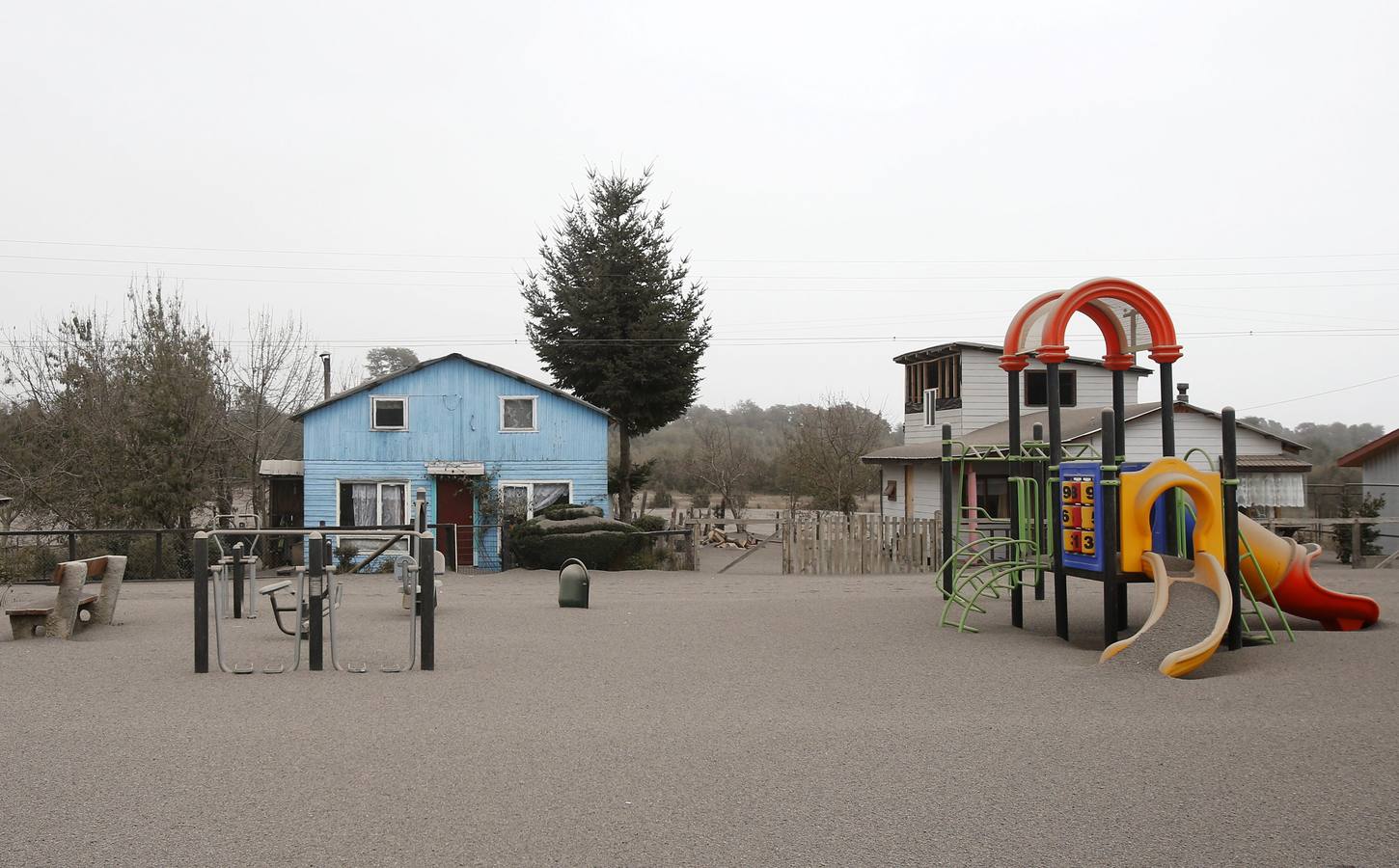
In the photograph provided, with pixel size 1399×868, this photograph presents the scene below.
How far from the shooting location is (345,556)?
82.1ft

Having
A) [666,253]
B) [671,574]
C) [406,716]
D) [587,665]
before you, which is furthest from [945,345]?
[406,716]

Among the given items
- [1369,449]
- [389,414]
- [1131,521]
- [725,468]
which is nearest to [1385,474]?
[1369,449]

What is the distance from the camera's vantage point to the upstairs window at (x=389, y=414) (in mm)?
28141

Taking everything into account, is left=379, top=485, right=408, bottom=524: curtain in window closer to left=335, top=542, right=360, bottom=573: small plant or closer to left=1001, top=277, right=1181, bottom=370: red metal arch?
left=335, top=542, right=360, bottom=573: small plant

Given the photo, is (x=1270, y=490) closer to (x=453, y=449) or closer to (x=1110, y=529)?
(x=1110, y=529)

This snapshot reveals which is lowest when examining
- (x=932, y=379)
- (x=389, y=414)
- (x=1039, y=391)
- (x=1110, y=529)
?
(x=1110, y=529)

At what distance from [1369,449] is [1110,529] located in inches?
913

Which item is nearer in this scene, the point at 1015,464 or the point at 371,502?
the point at 1015,464

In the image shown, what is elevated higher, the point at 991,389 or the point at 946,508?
the point at 991,389

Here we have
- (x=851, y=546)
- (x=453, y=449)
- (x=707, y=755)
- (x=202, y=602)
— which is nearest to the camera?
(x=707, y=755)

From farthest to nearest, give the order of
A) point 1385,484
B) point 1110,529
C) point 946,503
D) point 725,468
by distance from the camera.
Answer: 1. point 725,468
2. point 1385,484
3. point 946,503
4. point 1110,529

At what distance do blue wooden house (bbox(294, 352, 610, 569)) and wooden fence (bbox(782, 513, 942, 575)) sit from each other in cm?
757

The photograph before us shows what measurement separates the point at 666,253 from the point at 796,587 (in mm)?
20572

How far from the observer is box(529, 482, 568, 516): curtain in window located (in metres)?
28.2
